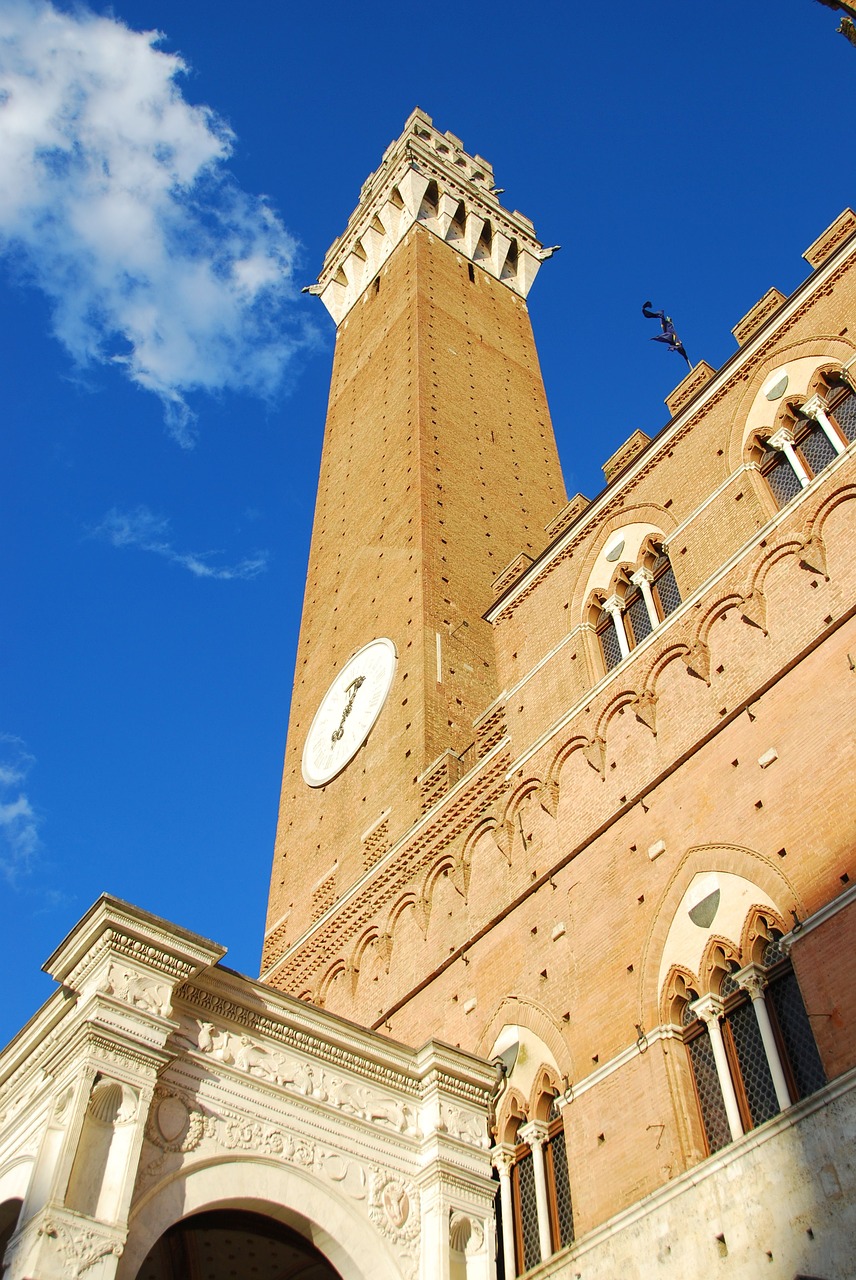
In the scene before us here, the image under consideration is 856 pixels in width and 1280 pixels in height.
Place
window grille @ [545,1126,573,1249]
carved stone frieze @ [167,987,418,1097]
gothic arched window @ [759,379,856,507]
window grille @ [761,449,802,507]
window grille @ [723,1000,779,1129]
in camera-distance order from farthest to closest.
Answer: window grille @ [761,449,802,507]
gothic arched window @ [759,379,856,507]
window grille @ [545,1126,573,1249]
window grille @ [723,1000,779,1129]
carved stone frieze @ [167,987,418,1097]

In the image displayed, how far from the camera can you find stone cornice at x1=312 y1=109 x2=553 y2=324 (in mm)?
26078

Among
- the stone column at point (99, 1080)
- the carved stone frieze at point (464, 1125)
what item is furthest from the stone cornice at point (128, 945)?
the carved stone frieze at point (464, 1125)

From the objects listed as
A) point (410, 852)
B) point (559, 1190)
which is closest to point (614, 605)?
point (410, 852)

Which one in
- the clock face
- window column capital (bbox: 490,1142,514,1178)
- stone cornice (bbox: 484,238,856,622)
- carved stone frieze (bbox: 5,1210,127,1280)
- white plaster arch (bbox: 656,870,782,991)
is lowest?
carved stone frieze (bbox: 5,1210,127,1280)

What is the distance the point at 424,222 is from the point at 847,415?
17.2 m

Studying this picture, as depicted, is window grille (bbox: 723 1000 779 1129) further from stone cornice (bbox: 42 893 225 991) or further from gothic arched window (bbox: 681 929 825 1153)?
stone cornice (bbox: 42 893 225 991)

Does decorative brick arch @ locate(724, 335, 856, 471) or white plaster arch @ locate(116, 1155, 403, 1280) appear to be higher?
decorative brick arch @ locate(724, 335, 856, 471)

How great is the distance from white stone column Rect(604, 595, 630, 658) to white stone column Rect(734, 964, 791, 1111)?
393 cm

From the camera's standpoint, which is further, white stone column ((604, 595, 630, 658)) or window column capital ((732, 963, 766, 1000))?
white stone column ((604, 595, 630, 658))

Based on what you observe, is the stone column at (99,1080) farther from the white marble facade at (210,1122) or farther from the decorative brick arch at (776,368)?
the decorative brick arch at (776,368)

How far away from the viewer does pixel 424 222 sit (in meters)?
25.6

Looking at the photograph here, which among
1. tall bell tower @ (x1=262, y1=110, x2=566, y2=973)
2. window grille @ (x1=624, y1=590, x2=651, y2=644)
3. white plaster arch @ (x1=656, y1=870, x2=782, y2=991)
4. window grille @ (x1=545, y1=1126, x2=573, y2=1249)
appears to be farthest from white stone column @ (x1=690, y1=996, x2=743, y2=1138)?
tall bell tower @ (x1=262, y1=110, x2=566, y2=973)

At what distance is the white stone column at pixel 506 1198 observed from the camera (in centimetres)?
872

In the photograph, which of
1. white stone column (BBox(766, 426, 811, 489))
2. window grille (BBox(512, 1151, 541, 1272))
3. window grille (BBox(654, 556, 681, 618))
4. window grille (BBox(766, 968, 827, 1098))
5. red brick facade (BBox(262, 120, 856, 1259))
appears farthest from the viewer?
window grille (BBox(654, 556, 681, 618))
